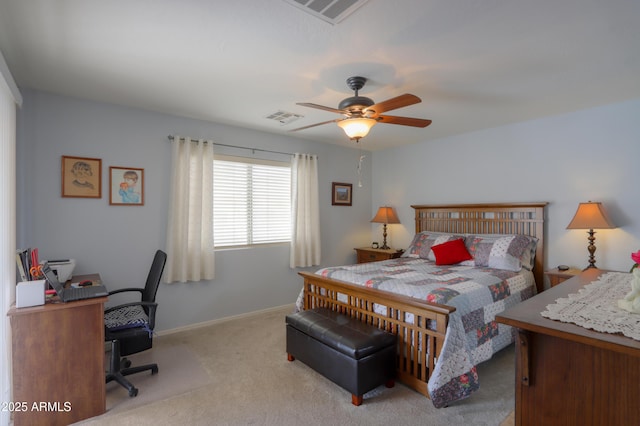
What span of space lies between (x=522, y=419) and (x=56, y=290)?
2.74 meters

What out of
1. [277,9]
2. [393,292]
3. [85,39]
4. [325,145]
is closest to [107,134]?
[85,39]

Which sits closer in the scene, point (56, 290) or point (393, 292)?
point (56, 290)

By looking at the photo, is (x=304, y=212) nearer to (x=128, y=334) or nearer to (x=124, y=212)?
(x=124, y=212)

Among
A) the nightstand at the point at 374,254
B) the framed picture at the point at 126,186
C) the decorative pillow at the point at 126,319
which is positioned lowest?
the decorative pillow at the point at 126,319

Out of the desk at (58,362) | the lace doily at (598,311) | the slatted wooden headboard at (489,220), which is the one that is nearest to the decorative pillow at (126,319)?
the desk at (58,362)

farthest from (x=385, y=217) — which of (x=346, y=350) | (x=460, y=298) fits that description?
(x=346, y=350)

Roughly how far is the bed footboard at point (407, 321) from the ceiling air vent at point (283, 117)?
1.91 metres

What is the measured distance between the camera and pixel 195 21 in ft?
6.04

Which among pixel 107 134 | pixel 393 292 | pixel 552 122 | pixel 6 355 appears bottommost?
pixel 6 355

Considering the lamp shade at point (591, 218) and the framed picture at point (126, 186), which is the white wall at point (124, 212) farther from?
the lamp shade at point (591, 218)

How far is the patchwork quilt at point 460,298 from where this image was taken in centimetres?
220

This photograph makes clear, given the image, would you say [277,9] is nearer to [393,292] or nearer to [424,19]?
[424,19]

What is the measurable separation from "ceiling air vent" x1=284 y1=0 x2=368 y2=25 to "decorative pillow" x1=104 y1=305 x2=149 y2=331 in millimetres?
2408

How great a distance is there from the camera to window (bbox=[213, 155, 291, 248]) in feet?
13.2
